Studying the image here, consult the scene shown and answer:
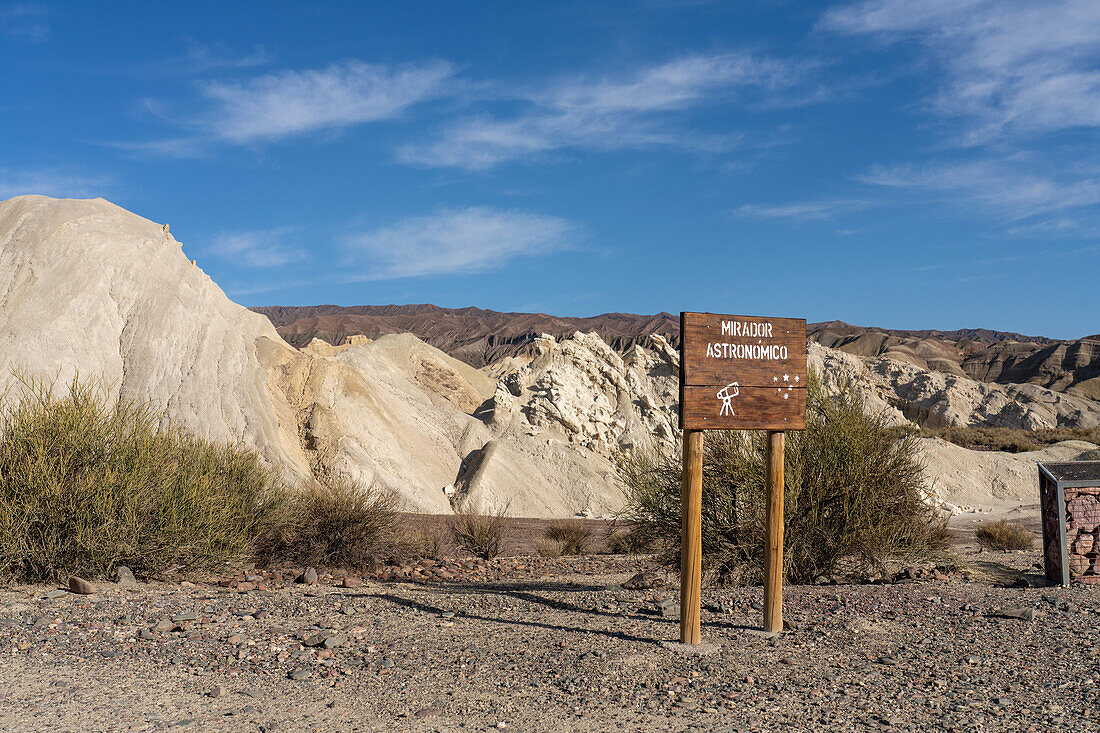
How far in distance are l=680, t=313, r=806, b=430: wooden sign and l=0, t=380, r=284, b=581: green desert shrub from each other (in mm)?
7518

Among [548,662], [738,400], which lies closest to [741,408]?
[738,400]

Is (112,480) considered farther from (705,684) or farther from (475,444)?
(475,444)

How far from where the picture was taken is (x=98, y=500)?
10086 mm

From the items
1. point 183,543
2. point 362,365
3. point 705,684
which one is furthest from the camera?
point 362,365

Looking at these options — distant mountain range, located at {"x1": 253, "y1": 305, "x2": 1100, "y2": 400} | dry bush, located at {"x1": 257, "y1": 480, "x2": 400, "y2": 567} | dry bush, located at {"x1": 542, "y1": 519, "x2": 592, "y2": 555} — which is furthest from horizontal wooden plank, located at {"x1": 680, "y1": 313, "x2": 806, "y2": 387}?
distant mountain range, located at {"x1": 253, "y1": 305, "x2": 1100, "y2": 400}

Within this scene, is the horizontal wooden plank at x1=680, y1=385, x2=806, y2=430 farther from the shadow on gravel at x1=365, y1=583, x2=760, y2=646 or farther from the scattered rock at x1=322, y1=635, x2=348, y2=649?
the scattered rock at x1=322, y1=635, x2=348, y2=649

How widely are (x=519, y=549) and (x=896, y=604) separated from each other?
34.4 ft

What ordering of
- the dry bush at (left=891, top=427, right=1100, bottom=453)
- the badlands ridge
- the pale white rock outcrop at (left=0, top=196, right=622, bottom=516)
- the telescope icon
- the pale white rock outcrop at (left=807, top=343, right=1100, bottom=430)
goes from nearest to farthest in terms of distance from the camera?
the telescope icon → the pale white rock outcrop at (left=0, top=196, right=622, bottom=516) → the badlands ridge → the dry bush at (left=891, top=427, right=1100, bottom=453) → the pale white rock outcrop at (left=807, top=343, right=1100, bottom=430)

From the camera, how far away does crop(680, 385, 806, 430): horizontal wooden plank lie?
721 cm

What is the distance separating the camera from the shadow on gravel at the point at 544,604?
7523 millimetres

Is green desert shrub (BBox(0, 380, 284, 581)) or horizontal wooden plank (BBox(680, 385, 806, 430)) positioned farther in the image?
green desert shrub (BBox(0, 380, 284, 581))

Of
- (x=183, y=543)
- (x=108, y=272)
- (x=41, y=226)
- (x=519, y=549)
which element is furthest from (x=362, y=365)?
(x=183, y=543)

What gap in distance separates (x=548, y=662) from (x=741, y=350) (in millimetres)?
3276

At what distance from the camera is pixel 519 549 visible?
1778cm
